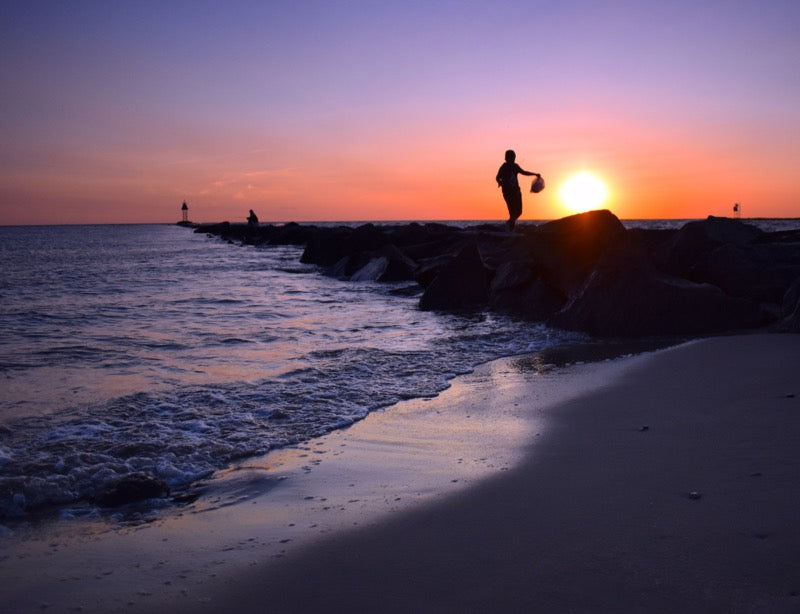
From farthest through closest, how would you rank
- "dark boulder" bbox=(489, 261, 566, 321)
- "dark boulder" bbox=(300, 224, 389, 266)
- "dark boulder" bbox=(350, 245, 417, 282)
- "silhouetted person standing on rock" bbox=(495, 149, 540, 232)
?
"dark boulder" bbox=(300, 224, 389, 266) < "dark boulder" bbox=(350, 245, 417, 282) < "silhouetted person standing on rock" bbox=(495, 149, 540, 232) < "dark boulder" bbox=(489, 261, 566, 321)

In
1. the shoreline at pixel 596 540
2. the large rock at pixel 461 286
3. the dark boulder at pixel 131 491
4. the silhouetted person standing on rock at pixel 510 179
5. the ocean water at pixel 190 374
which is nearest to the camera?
the shoreline at pixel 596 540

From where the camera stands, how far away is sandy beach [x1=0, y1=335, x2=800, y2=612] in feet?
7.21

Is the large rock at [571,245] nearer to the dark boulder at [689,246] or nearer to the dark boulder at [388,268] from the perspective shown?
the dark boulder at [689,246]

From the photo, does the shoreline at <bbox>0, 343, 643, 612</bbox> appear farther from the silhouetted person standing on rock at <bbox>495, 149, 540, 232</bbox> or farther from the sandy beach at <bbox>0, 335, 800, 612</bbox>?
the silhouetted person standing on rock at <bbox>495, 149, 540, 232</bbox>

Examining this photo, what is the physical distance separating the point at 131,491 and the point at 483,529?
6.16 feet

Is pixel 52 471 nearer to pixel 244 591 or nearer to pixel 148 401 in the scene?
pixel 148 401

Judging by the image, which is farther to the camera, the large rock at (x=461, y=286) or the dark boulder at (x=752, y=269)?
the large rock at (x=461, y=286)

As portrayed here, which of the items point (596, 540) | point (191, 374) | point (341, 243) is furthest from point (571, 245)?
point (341, 243)

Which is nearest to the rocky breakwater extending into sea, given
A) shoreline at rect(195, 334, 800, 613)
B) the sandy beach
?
the sandy beach

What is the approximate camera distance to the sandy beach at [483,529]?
7.21 ft

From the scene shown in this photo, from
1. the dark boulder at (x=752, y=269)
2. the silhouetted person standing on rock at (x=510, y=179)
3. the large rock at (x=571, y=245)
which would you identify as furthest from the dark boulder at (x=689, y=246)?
the silhouetted person standing on rock at (x=510, y=179)

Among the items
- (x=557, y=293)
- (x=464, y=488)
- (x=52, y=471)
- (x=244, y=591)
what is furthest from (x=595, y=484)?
(x=557, y=293)

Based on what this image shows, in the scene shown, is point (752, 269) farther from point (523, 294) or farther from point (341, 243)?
point (341, 243)

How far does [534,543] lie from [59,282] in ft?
58.2
